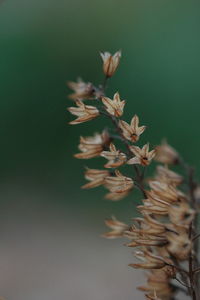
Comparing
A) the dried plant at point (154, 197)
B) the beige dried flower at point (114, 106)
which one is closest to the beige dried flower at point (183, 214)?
the dried plant at point (154, 197)

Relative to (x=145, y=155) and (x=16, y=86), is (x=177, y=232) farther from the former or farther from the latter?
(x=16, y=86)

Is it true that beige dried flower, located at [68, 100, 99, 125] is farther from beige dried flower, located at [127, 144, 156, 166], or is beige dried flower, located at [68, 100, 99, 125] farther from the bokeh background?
the bokeh background

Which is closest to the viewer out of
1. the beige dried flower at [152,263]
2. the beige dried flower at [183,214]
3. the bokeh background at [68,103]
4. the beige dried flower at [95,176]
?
the beige dried flower at [183,214]

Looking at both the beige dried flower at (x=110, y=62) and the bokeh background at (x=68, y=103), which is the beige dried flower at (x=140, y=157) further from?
the bokeh background at (x=68, y=103)

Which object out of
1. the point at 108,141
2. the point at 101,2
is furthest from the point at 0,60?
the point at 108,141

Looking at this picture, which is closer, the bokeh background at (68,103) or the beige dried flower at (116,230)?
the beige dried flower at (116,230)

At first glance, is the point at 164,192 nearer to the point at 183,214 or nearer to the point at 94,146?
the point at 183,214

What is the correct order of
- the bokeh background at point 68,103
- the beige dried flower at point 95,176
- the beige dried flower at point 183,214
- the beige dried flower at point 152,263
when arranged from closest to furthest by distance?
the beige dried flower at point 183,214, the beige dried flower at point 152,263, the beige dried flower at point 95,176, the bokeh background at point 68,103

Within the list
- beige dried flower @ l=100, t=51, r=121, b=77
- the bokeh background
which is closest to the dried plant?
beige dried flower @ l=100, t=51, r=121, b=77
